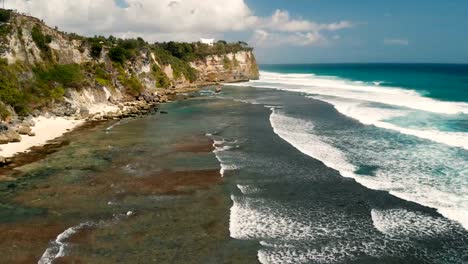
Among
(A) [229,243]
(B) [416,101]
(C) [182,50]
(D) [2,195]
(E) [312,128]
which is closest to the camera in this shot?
(A) [229,243]

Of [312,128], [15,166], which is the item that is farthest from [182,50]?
[15,166]

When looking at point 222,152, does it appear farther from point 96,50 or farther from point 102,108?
point 96,50

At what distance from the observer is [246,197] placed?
2450 centimetres

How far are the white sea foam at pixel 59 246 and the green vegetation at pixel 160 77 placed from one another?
74.8m

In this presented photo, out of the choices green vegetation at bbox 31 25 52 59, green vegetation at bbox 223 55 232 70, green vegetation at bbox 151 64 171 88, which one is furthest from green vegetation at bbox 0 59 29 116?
green vegetation at bbox 223 55 232 70

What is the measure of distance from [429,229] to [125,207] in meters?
15.1

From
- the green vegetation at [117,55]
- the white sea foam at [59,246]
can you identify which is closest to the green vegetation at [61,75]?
the green vegetation at [117,55]

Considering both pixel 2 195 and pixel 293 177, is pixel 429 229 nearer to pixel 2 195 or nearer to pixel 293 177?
pixel 293 177

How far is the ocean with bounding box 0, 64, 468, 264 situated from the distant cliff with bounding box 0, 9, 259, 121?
11990 mm

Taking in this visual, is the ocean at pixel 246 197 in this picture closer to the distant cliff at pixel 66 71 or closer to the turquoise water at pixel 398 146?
the turquoise water at pixel 398 146

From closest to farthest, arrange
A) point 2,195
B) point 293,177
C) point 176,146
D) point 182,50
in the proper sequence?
point 2,195 < point 293,177 < point 176,146 < point 182,50

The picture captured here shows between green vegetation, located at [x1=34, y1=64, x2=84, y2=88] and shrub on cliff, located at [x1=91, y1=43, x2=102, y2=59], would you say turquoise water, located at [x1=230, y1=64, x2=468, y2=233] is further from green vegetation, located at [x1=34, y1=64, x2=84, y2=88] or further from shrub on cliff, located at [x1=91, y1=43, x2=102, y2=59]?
shrub on cliff, located at [x1=91, y1=43, x2=102, y2=59]

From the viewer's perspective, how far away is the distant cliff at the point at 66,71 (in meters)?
50.8

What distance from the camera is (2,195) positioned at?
25.1 meters
